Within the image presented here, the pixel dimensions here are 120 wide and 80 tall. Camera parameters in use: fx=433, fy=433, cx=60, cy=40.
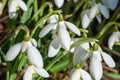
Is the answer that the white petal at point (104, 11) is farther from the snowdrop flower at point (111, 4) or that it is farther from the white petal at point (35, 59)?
the white petal at point (35, 59)

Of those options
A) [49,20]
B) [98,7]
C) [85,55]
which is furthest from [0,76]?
[85,55]

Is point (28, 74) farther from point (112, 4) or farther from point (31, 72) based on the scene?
point (112, 4)

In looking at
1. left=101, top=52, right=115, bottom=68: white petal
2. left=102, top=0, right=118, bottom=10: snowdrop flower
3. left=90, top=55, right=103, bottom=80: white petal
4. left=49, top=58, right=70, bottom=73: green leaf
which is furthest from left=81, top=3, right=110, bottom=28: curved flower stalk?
left=90, top=55, right=103, bottom=80: white petal

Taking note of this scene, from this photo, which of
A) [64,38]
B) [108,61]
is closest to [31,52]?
[64,38]

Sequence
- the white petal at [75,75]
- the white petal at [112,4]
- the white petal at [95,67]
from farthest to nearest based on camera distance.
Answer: the white petal at [112,4] → the white petal at [75,75] → the white petal at [95,67]

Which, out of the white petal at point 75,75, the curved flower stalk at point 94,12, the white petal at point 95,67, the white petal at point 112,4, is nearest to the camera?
the white petal at point 95,67

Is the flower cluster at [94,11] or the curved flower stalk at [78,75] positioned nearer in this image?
the curved flower stalk at [78,75]

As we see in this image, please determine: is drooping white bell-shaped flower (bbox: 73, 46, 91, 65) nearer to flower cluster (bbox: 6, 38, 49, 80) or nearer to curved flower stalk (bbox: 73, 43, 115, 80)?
curved flower stalk (bbox: 73, 43, 115, 80)

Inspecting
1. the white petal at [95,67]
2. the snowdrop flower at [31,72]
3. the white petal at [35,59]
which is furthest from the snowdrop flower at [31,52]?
the white petal at [95,67]
